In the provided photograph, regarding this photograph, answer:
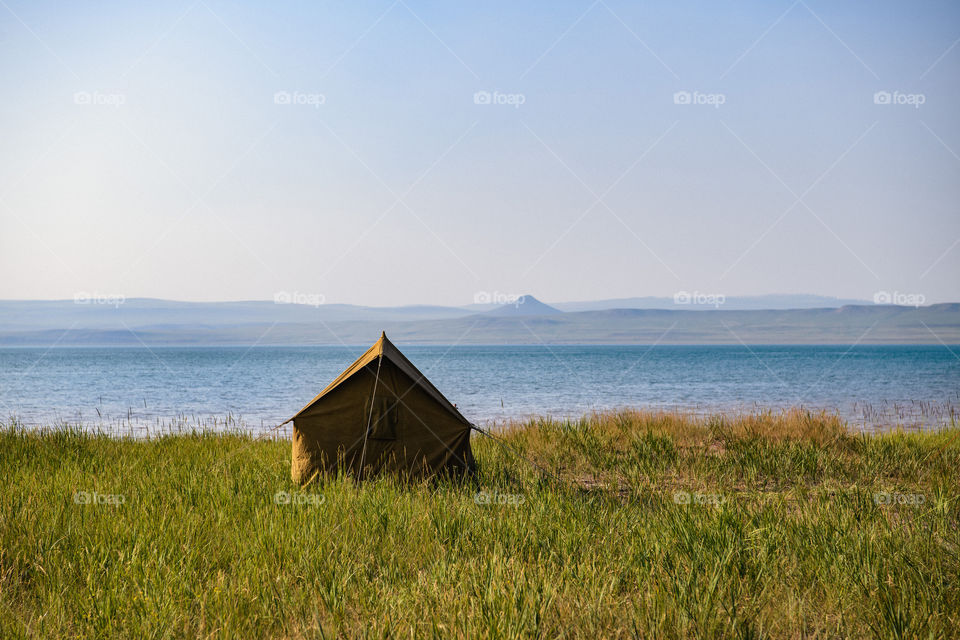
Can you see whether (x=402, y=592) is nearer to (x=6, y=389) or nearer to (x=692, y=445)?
A: (x=692, y=445)

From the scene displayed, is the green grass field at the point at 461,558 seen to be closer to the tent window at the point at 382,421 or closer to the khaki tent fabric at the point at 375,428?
the khaki tent fabric at the point at 375,428

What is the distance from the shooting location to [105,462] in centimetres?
922

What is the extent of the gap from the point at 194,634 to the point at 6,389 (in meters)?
53.4

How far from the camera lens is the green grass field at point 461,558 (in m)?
3.78

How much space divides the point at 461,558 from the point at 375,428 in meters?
3.38

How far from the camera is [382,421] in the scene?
8.03 metres

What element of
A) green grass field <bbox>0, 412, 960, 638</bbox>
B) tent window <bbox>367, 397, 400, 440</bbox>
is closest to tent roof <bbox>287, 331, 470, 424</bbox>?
tent window <bbox>367, 397, 400, 440</bbox>

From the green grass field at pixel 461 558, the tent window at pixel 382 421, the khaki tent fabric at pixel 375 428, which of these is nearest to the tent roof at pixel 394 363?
the khaki tent fabric at pixel 375 428

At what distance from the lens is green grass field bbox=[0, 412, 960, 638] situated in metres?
3.78

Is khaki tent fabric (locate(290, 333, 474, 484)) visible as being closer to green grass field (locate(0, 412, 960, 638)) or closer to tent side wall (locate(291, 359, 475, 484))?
tent side wall (locate(291, 359, 475, 484))

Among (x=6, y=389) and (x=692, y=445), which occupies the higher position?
(x=692, y=445)

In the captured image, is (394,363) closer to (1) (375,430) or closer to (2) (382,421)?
(2) (382,421)

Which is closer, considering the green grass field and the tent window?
the green grass field

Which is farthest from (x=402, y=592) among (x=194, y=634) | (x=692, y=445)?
(x=692, y=445)
